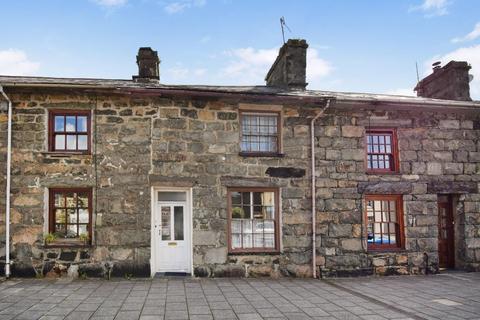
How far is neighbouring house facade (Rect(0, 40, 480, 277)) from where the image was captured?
393 inches

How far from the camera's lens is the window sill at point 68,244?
9836mm

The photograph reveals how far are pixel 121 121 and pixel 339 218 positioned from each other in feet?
Result: 21.4

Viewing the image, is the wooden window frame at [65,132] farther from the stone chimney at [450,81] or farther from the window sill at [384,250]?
the stone chimney at [450,81]

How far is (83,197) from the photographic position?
1022 centimetres

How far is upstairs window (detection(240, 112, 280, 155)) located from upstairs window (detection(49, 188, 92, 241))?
4409 millimetres

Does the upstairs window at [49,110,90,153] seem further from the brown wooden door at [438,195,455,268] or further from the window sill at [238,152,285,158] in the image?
the brown wooden door at [438,195,455,268]

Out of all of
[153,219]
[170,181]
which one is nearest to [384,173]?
[170,181]

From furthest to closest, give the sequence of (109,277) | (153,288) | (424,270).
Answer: (424,270)
(109,277)
(153,288)

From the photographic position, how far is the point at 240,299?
8023 mm

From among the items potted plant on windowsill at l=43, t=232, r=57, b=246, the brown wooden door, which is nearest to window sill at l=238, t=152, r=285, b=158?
the brown wooden door

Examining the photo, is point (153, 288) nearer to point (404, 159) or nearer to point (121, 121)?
point (121, 121)

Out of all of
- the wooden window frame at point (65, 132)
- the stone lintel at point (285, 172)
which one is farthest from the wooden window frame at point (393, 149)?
the wooden window frame at point (65, 132)

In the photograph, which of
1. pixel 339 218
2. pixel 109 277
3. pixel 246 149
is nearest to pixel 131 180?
pixel 109 277

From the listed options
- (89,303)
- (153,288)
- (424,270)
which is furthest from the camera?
(424,270)
